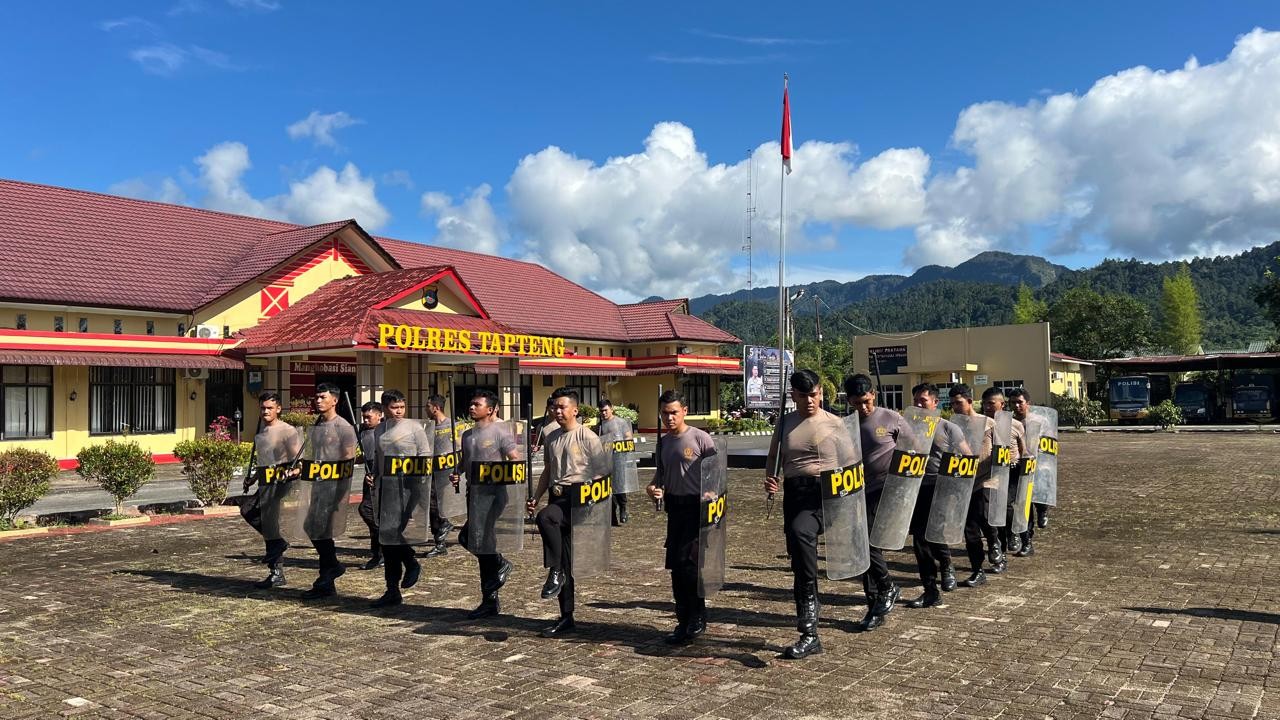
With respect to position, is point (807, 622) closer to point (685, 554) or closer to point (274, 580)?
point (685, 554)

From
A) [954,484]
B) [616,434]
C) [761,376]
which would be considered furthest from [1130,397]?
[954,484]

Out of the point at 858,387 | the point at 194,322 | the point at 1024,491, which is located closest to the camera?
the point at 858,387

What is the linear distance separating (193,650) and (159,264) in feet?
82.7

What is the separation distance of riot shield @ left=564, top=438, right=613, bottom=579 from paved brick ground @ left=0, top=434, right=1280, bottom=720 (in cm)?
53

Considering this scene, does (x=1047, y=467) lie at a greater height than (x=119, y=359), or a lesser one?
lesser

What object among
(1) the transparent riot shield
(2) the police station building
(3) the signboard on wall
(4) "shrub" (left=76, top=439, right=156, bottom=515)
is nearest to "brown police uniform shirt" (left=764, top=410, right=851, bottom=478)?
(1) the transparent riot shield

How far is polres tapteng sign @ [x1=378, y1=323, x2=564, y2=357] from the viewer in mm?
26062

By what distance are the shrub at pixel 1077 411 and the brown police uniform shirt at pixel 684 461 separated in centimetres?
4040

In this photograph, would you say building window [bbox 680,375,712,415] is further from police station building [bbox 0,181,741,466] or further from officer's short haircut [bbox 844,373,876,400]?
officer's short haircut [bbox 844,373,876,400]

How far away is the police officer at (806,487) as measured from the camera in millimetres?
6004

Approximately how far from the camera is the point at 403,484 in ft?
25.0

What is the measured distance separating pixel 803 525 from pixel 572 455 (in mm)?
1735

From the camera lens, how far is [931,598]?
24.0 ft

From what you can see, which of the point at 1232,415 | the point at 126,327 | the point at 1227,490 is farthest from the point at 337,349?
the point at 1232,415
